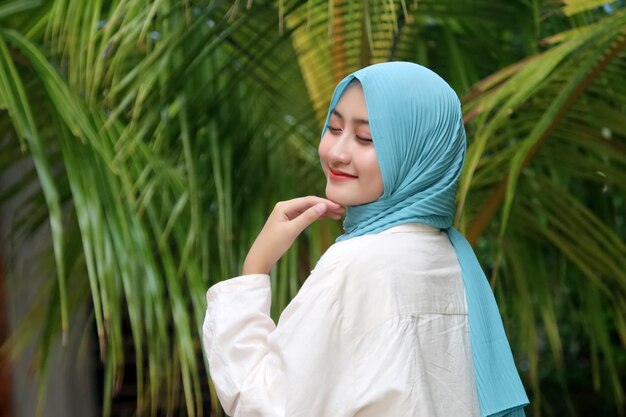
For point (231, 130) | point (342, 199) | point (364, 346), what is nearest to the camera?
point (364, 346)

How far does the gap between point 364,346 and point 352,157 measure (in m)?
0.25

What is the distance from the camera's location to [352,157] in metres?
1.45

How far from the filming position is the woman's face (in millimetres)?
1444

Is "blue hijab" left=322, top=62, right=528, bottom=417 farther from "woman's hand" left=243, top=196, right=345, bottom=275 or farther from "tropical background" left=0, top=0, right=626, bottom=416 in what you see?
"tropical background" left=0, top=0, right=626, bottom=416

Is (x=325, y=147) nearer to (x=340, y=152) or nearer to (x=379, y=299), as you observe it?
(x=340, y=152)

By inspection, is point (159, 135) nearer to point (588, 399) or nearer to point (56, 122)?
point (56, 122)

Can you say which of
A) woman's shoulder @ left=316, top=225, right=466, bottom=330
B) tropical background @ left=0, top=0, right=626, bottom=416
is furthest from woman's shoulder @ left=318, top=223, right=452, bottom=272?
tropical background @ left=0, top=0, right=626, bottom=416

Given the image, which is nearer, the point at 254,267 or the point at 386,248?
the point at 386,248

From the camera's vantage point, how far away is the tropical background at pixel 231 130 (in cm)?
208

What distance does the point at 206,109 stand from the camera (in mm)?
2428

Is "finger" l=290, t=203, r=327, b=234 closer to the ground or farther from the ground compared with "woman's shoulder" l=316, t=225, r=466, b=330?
farther from the ground

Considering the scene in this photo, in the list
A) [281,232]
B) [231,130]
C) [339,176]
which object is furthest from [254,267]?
[231,130]

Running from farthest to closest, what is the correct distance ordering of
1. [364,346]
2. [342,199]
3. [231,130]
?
[231,130]
[342,199]
[364,346]

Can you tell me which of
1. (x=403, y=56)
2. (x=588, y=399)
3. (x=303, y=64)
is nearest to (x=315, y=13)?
(x=303, y=64)
